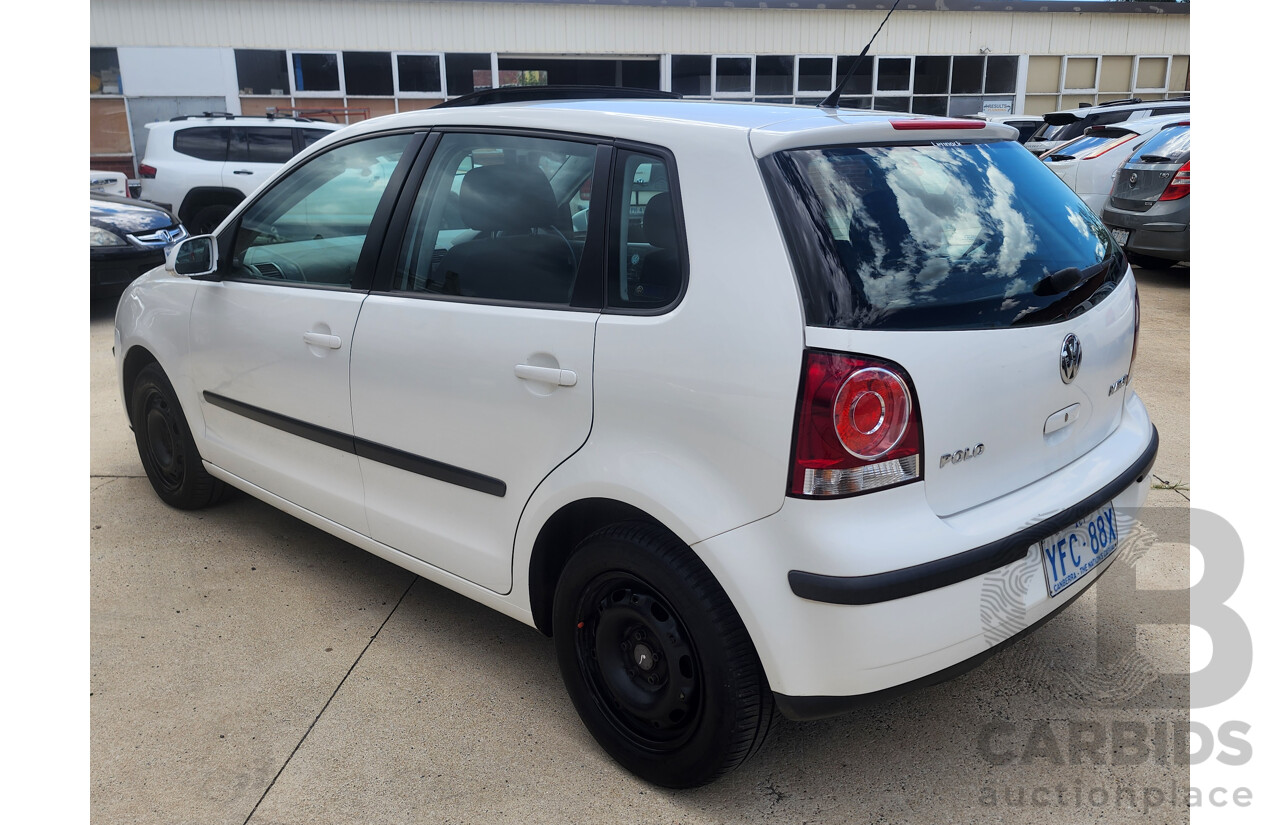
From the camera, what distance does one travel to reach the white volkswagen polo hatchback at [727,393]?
1.91 meters

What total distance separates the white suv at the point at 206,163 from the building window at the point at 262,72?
27.3ft

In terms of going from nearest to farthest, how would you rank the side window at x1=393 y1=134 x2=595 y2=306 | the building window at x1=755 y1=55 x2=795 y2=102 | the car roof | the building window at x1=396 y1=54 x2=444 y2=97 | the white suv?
the car roof
the side window at x1=393 y1=134 x2=595 y2=306
the white suv
the building window at x1=396 y1=54 x2=444 y2=97
the building window at x1=755 y1=55 x2=795 y2=102

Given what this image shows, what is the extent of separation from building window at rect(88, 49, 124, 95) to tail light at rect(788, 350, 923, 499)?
21.1 meters

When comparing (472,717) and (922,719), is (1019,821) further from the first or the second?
(472,717)

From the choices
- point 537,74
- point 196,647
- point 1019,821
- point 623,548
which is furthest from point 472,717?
point 537,74

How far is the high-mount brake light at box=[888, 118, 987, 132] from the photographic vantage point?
2.26m

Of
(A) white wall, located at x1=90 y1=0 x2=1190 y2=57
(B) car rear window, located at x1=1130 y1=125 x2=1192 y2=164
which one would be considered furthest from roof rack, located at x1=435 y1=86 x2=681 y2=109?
(A) white wall, located at x1=90 y1=0 x2=1190 y2=57

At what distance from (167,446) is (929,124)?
3351mm

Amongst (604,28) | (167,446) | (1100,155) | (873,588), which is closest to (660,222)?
(873,588)

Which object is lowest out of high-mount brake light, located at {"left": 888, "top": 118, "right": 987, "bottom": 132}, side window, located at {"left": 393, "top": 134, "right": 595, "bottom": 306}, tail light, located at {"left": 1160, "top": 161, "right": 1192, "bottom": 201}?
side window, located at {"left": 393, "top": 134, "right": 595, "bottom": 306}

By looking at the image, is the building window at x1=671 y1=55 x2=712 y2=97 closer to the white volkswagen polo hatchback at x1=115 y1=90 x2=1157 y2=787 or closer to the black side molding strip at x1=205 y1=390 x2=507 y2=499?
the black side molding strip at x1=205 y1=390 x2=507 y2=499

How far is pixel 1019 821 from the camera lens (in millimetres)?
2201

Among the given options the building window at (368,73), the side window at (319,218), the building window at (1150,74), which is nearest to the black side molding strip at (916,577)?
the side window at (319,218)

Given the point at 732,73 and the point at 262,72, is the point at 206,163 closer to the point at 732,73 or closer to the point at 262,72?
the point at 262,72
